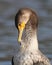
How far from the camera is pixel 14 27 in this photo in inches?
403

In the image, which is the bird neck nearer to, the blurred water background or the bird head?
the bird head

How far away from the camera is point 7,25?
416 inches

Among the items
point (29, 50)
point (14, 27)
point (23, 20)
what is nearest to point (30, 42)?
point (29, 50)

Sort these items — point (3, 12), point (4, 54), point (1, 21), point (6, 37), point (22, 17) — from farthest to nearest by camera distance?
point (3, 12) → point (1, 21) → point (6, 37) → point (4, 54) → point (22, 17)

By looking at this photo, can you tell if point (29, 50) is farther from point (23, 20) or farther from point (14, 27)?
point (14, 27)

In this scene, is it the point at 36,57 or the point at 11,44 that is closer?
the point at 36,57

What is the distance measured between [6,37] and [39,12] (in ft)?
5.84

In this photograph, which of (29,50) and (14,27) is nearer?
(29,50)

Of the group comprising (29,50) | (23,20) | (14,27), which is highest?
(23,20)

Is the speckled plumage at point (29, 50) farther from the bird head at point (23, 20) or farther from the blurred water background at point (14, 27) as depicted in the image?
the blurred water background at point (14, 27)

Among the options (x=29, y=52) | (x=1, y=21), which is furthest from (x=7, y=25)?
(x=29, y=52)

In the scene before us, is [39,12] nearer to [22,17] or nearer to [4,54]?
[4,54]

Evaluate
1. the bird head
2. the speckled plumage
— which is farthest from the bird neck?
the bird head

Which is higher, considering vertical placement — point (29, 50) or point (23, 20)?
point (23, 20)
